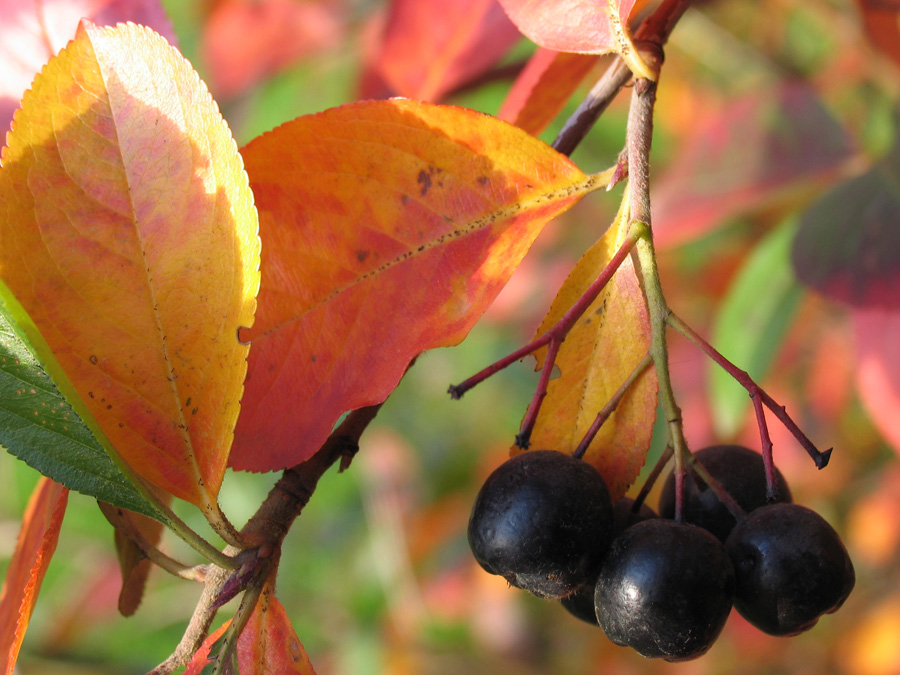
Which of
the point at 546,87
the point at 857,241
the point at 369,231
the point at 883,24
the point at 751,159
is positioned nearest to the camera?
the point at 369,231

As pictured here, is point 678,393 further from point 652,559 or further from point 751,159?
point 652,559

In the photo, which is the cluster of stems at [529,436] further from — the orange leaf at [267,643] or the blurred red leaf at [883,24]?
the blurred red leaf at [883,24]


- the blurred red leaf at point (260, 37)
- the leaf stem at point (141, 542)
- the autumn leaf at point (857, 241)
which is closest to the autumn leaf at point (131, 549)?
the leaf stem at point (141, 542)

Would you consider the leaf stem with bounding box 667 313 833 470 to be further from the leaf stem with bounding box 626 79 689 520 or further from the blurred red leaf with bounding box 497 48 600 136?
the blurred red leaf with bounding box 497 48 600 136

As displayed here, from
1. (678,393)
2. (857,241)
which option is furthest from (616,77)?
(678,393)

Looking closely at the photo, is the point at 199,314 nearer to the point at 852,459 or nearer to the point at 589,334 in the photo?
the point at 589,334

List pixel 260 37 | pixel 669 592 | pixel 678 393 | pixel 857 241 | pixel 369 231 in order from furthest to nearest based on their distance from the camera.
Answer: pixel 678 393, pixel 260 37, pixel 857 241, pixel 369 231, pixel 669 592
